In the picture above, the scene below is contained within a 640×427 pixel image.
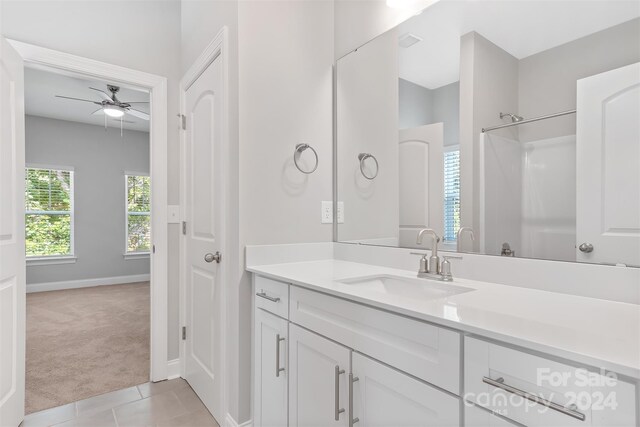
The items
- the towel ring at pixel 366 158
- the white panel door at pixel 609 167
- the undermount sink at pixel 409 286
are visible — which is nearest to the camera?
the white panel door at pixel 609 167

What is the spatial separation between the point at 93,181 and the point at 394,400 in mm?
6165

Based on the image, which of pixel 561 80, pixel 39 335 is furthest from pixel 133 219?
pixel 561 80

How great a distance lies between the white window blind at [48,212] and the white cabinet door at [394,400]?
6026 millimetres

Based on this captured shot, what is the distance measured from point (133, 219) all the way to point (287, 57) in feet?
17.4

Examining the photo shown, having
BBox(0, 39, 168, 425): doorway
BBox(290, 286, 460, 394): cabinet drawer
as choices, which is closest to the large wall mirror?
BBox(290, 286, 460, 394): cabinet drawer

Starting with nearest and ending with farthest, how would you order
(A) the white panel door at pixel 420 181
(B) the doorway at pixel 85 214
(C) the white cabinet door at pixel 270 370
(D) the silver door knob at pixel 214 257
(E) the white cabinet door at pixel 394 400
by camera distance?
(E) the white cabinet door at pixel 394 400 < (C) the white cabinet door at pixel 270 370 < (A) the white panel door at pixel 420 181 < (D) the silver door knob at pixel 214 257 < (B) the doorway at pixel 85 214

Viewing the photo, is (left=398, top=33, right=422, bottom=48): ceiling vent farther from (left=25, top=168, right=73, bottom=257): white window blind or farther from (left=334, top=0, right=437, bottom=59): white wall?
(left=25, top=168, right=73, bottom=257): white window blind

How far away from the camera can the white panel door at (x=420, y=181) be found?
154 centimetres

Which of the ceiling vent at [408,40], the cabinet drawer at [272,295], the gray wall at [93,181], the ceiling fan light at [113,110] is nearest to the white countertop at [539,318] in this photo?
the cabinet drawer at [272,295]

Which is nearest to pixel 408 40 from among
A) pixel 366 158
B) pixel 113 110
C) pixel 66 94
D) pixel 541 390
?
pixel 366 158

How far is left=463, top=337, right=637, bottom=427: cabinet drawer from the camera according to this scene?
1.97ft

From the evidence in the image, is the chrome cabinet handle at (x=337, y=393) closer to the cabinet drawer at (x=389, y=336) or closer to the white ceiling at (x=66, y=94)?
the cabinet drawer at (x=389, y=336)

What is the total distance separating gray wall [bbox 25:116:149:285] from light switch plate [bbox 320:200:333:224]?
16.9ft

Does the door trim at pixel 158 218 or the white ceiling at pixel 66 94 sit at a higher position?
the white ceiling at pixel 66 94
